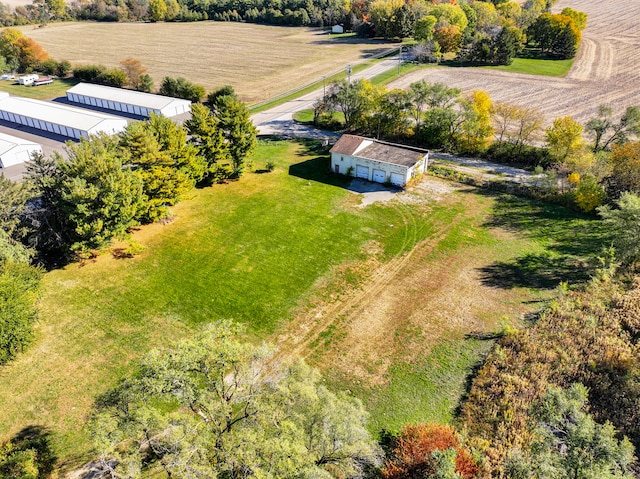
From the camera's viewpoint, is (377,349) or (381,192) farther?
(381,192)

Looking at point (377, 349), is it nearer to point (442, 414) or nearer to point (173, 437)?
point (442, 414)

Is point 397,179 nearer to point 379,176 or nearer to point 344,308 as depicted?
point 379,176

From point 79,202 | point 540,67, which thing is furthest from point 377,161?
point 540,67

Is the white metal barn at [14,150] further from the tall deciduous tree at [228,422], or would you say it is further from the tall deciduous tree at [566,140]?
the tall deciduous tree at [566,140]

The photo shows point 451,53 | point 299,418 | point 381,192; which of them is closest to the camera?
point 299,418

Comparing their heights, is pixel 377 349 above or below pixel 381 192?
below

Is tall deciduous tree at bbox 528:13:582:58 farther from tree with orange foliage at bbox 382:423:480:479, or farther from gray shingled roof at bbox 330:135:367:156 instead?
tree with orange foliage at bbox 382:423:480:479

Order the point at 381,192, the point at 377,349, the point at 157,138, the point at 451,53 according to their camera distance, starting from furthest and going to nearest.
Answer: the point at 451,53 → the point at 381,192 → the point at 157,138 → the point at 377,349

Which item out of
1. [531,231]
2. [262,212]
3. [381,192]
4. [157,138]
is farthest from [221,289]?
[531,231]

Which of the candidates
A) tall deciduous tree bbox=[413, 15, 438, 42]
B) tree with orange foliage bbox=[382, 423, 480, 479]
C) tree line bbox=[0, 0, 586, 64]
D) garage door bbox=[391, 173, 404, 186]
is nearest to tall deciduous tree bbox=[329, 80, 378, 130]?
garage door bbox=[391, 173, 404, 186]

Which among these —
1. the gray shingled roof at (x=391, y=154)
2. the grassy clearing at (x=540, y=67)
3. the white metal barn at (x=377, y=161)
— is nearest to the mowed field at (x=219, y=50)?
the grassy clearing at (x=540, y=67)
